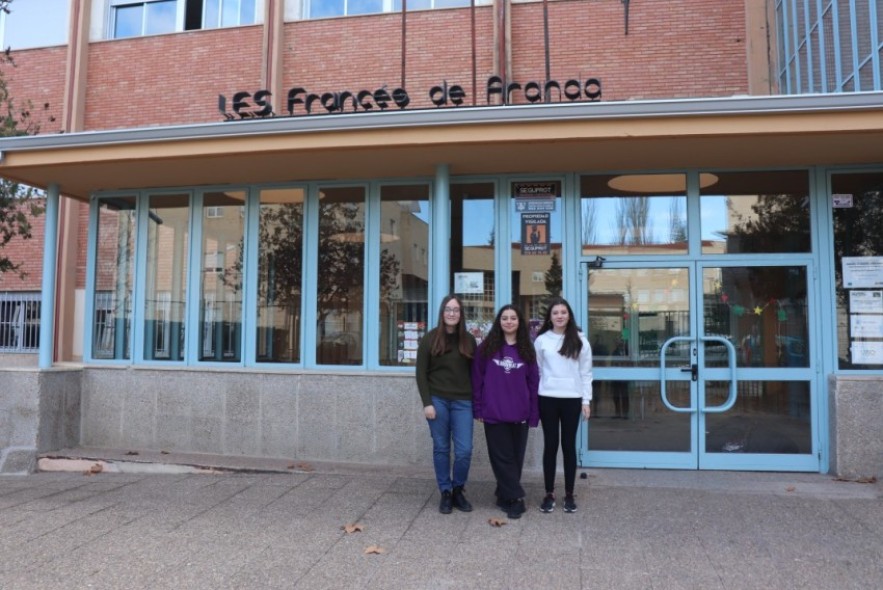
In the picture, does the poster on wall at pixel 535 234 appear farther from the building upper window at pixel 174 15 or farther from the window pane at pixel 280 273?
the building upper window at pixel 174 15

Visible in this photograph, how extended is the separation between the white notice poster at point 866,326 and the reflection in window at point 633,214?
1.67 metres

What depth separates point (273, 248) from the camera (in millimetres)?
7473

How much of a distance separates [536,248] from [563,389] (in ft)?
6.44

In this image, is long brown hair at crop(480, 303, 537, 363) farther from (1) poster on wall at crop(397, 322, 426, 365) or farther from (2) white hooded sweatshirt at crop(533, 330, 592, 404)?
(1) poster on wall at crop(397, 322, 426, 365)

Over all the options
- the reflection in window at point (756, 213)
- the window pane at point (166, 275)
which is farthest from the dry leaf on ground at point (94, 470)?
the reflection in window at point (756, 213)

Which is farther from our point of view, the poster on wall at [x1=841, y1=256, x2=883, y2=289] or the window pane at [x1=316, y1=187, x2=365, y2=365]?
the window pane at [x1=316, y1=187, x2=365, y2=365]

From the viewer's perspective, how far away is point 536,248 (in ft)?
22.4

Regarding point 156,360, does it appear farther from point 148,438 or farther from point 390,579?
point 390,579

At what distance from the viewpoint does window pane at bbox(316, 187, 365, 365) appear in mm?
7180

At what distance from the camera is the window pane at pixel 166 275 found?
7.73 m

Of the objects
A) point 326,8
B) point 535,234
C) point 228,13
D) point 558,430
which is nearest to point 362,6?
point 326,8

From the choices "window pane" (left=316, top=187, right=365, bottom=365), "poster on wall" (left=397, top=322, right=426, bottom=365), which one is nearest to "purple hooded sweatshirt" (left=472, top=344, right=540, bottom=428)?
"poster on wall" (left=397, top=322, right=426, bottom=365)

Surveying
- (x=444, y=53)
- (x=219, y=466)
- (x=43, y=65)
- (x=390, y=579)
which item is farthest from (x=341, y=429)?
(x=43, y=65)

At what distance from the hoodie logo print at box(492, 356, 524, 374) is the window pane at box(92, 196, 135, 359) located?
478 cm
